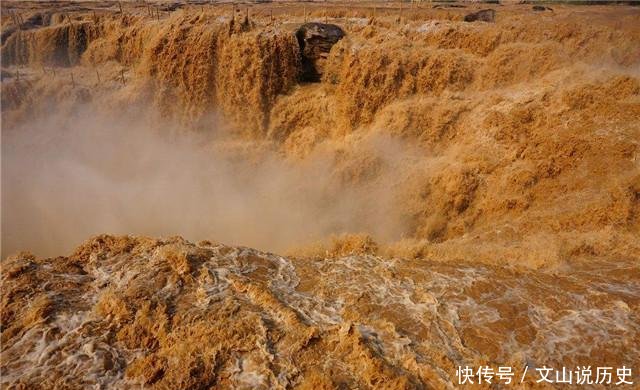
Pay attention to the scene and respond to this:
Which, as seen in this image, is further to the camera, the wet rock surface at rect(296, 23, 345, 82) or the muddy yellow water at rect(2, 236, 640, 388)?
the wet rock surface at rect(296, 23, 345, 82)

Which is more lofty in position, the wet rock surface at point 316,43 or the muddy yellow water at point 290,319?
the wet rock surface at point 316,43

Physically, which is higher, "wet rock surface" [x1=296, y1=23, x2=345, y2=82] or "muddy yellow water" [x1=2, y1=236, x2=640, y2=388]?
"wet rock surface" [x1=296, y1=23, x2=345, y2=82]

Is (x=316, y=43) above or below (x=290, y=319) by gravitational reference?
above

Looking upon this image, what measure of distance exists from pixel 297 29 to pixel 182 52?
3794 mm

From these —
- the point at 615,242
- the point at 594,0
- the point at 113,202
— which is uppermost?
the point at 594,0

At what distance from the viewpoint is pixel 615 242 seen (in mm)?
8227

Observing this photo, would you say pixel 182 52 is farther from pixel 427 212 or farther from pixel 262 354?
pixel 262 354

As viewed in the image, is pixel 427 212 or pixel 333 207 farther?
pixel 333 207

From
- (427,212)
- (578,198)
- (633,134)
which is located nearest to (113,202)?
(427,212)

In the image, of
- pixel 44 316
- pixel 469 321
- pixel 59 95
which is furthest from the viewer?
pixel 59 95

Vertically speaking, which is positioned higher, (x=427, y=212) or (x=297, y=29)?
(x=297, y=29)

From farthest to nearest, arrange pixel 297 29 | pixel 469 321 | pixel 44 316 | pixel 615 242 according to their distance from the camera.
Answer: pixel 297 29 → pixel 615 242 → pixel 469 321 → pixel 44 316

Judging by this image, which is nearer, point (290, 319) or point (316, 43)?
point (290, 319)

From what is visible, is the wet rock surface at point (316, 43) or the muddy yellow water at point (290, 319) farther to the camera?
the wet rock surface at point (316, 43)
